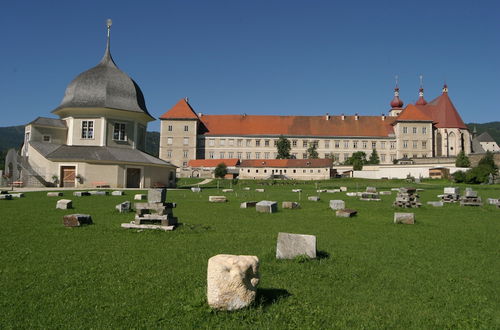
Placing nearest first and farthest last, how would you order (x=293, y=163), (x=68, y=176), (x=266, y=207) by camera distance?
(x=266, y=207), (x=68, y=176), (x=293, y=163)

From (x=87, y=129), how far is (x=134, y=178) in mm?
8098

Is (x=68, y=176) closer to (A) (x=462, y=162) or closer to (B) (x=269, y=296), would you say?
(B) (x=269, y=296)

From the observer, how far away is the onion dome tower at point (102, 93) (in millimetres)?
43188

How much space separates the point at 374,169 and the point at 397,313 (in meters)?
76.5

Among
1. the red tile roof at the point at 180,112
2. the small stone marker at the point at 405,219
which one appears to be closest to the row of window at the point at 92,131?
the small stone marker at the point at 405,219

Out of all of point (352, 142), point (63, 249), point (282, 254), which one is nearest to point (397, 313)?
point (282, 254)

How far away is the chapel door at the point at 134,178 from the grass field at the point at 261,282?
28.1 metres

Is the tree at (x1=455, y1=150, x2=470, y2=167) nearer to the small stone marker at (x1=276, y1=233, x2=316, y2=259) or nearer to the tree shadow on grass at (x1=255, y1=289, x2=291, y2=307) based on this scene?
the small stone marker at (x1=276, y1=233, x2=316, y2=259)

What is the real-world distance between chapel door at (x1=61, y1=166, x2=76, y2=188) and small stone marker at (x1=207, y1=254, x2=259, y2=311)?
3697 centimetres

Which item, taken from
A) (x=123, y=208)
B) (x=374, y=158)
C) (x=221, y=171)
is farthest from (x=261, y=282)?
(x=374, y=158)

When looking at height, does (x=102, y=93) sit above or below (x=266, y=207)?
above

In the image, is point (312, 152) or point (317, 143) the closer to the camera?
point (312, 152)

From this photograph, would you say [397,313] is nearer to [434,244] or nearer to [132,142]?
[434,244]

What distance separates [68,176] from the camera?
126 feet
